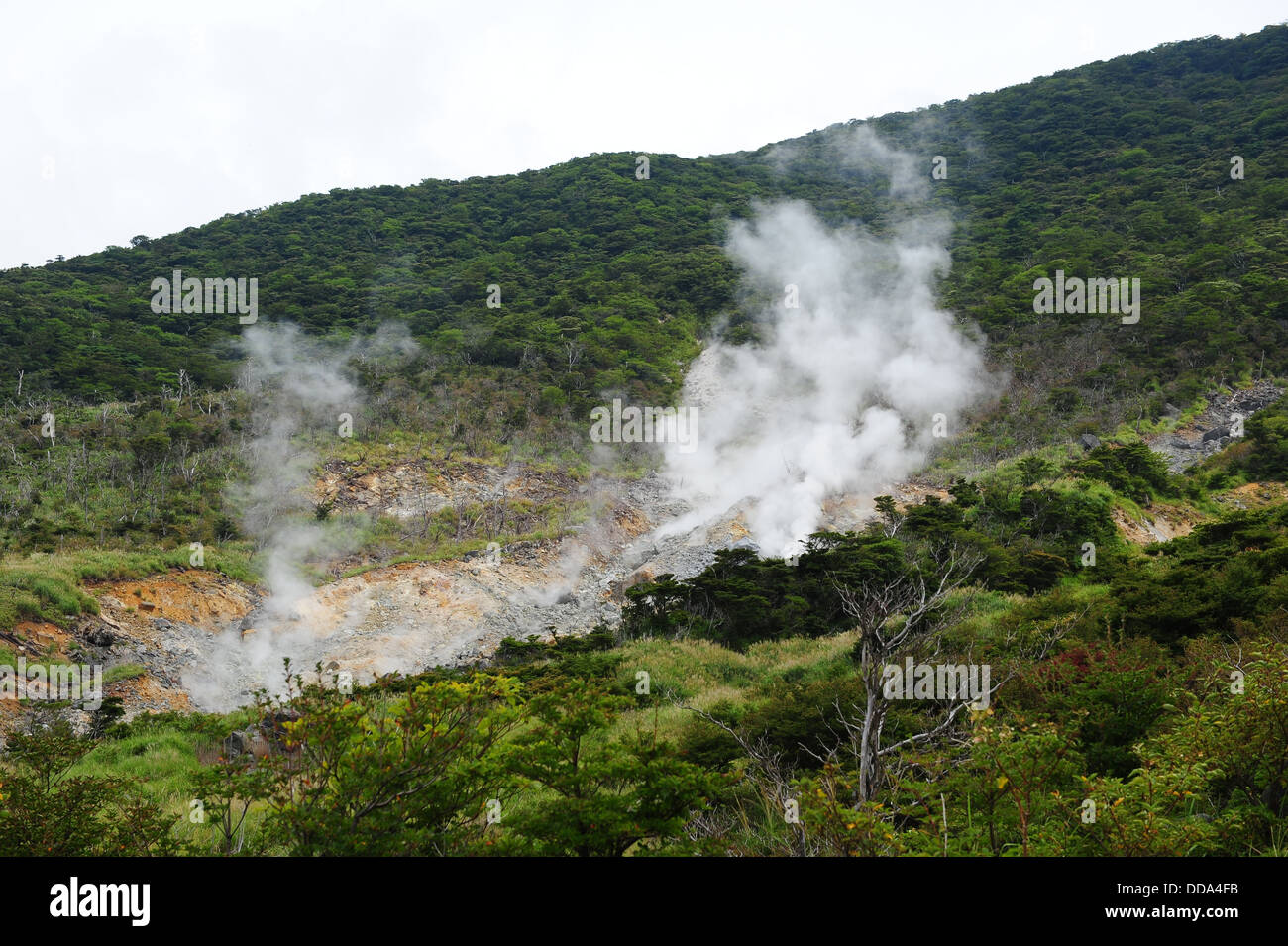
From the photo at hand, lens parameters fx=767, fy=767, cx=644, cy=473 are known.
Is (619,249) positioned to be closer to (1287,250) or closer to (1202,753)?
(1287,250)

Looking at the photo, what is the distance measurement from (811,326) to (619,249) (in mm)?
21389

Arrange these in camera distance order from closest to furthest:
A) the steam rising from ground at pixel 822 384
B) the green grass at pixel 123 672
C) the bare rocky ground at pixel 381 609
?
1. the green grass at pixel 123 672
2. the bare rocky ground at pixel 381 609
3. the steam rising from ground at pixel 822 384

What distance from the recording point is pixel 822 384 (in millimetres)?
39750

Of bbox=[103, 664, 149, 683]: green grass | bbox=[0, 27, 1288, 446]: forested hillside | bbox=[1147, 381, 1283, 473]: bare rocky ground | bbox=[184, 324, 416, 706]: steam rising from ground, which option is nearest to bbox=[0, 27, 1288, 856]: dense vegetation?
bbox=[0, 27, 1288, 446]: forested hillside

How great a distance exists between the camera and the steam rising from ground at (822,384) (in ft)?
102

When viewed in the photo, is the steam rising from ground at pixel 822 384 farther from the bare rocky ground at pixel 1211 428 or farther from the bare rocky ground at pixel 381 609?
the bare rocky ground at pixel 1211 428

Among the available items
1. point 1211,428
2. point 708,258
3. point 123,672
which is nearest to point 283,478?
point 123,672

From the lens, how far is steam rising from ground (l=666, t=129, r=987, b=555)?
3098cm

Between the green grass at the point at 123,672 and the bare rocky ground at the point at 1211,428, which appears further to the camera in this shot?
the bare rocky ground at the point at 1211,428

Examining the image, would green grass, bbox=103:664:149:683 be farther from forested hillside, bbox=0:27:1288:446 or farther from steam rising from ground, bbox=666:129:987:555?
forested hillside, bbox=0:27:1288:446

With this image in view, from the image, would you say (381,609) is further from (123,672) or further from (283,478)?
(283,478)

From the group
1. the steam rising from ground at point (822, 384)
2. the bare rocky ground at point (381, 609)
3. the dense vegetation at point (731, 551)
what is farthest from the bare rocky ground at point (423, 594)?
the steam rising from ground at point (822, 384)

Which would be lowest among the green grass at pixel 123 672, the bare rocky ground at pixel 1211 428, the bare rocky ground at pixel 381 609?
the green grass at pixel 123 672
